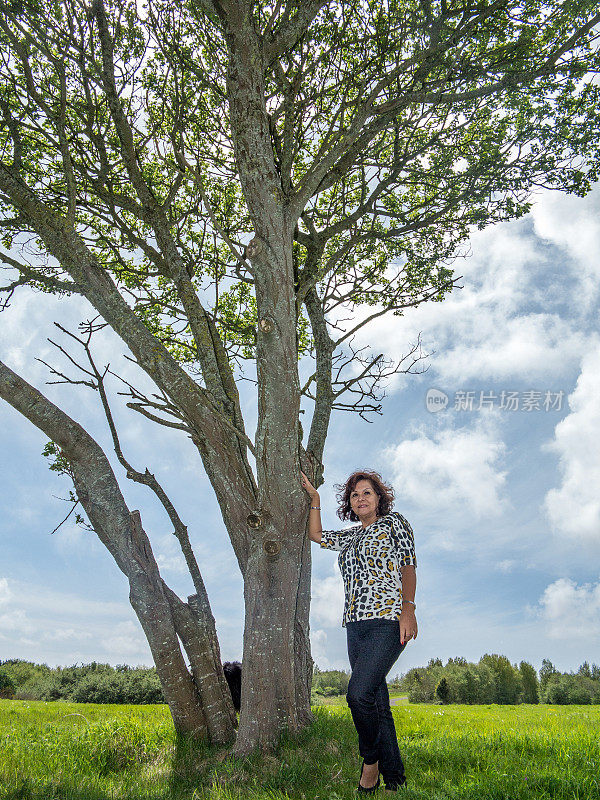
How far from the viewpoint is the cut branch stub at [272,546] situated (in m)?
6.80

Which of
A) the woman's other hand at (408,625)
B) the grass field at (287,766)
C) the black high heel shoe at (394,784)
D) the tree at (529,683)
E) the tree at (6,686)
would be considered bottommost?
the tree at (529,683)

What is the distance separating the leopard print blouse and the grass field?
1.44 metres

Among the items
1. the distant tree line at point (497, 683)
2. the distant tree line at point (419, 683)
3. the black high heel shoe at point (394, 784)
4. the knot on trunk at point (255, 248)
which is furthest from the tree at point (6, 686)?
the knot on trunk at point (255, 248)

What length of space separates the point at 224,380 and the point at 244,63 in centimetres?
417

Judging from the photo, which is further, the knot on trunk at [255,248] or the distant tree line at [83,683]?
the distant tree line at [83,683]

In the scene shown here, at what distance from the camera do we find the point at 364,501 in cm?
593

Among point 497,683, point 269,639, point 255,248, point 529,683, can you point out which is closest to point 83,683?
point 269,639

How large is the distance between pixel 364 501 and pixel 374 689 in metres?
1.75

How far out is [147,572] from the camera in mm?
→ 7605

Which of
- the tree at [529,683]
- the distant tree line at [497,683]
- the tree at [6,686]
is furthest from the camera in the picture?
the tree at [529,683]

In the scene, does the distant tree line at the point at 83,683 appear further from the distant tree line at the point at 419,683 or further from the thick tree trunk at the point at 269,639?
the thick tree trunk at the point at 269,639

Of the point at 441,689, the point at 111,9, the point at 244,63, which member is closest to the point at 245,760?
the point at 244,63

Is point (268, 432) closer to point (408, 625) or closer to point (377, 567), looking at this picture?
point (377, 567)

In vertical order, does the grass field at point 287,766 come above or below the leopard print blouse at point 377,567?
below
